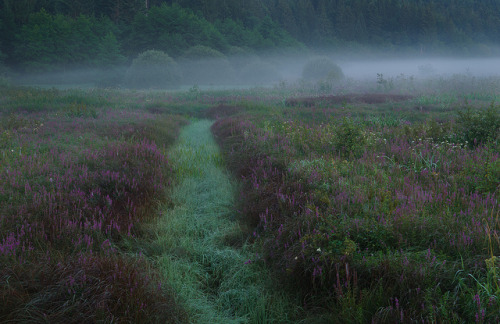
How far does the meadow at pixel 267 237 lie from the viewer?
7.98 feet

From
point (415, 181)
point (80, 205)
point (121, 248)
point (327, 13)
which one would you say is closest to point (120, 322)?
point (121, 248)

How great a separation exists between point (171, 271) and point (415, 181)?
140 inches

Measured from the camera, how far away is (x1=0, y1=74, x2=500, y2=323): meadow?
2432 mm

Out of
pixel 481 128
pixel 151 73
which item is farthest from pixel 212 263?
pixel 151 73

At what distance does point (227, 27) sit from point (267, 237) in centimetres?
7403

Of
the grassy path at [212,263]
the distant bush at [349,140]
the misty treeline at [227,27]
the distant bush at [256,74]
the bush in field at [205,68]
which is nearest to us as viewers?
the grassy path at [212,263]

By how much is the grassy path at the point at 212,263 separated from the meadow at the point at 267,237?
0.02 meters

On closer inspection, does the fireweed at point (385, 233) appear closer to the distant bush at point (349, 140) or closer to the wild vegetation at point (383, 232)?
the wild vegetation at point (383, 232)

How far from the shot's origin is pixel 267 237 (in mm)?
3898

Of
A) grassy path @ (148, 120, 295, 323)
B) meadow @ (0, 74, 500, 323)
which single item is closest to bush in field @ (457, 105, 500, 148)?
meadow @ (0, 74, 500, 323)

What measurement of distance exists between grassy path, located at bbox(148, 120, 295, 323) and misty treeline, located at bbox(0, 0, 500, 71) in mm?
54393

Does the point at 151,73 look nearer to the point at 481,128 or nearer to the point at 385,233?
the point at 481,128

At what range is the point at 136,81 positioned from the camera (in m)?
41.8

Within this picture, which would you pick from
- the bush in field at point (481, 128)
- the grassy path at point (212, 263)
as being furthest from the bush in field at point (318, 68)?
the grassy path at point (212, 263)
